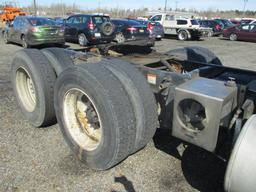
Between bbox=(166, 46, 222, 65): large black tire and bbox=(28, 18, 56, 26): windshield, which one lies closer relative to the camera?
bbox=(166, 46, 222, 65): large black tire

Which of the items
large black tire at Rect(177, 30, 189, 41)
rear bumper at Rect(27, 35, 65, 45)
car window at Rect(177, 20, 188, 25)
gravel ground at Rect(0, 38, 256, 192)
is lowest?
large black tire at Rect(177, 30, 189, 41)

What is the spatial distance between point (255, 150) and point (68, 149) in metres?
2.24

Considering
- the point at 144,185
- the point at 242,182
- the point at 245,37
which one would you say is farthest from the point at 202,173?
the point at 245,37

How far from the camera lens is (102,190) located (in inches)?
104

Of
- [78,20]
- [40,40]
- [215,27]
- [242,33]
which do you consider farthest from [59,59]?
[215,27]

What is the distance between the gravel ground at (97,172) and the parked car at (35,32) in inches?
361

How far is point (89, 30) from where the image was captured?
13.5 meters

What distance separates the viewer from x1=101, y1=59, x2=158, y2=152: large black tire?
2605mm

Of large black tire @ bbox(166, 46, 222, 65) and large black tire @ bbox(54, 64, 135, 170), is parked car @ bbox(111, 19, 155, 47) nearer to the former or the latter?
large black tire @ bbox(166, 46, 222, 65)

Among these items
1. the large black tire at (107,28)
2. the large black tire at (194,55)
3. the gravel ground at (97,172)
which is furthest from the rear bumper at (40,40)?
the large black tire at (194,55)

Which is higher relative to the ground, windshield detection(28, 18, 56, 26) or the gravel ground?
windshield detection(28, 18, 56, 26)

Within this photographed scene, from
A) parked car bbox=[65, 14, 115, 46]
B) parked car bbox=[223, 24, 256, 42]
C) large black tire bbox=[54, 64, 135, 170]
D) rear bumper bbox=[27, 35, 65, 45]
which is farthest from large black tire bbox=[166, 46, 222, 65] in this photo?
parked car bbox=[223, 24, 256, 42]

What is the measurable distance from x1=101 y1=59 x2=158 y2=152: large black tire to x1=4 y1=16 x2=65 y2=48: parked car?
10.3 metres

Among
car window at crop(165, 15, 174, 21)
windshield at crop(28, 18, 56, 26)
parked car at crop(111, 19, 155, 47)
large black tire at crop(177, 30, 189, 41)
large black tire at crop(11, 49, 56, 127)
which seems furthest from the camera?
car window at crop(165, 15, 174, 21)
